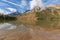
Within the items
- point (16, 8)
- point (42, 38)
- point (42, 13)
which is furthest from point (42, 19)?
point (42, 38)

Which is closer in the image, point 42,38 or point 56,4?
point 42,38

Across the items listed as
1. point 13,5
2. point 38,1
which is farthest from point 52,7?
point 13,5

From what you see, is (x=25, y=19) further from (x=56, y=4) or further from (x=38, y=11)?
(x=56, y=4)

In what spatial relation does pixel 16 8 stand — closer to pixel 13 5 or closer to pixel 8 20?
pixel 13 5

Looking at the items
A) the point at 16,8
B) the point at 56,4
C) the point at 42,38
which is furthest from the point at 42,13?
the point at 42,38

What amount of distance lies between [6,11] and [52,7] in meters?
2.41

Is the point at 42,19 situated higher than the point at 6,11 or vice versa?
the point at 6,11

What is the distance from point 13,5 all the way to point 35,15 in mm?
1273

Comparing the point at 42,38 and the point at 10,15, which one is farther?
the point at 10,15

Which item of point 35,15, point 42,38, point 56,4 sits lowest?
point 42,38

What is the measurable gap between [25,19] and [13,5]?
38.3 inches

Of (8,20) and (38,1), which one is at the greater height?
(38,1)

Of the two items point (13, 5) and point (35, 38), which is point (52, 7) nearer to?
point (13, 5)

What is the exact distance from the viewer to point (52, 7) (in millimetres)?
7852
